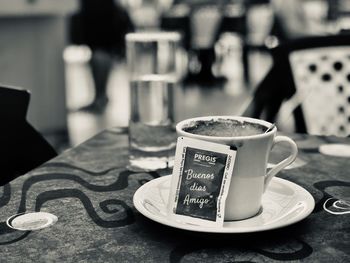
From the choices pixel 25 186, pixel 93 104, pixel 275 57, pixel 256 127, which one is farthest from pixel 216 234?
pixel 93 104

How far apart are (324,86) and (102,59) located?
3.67m

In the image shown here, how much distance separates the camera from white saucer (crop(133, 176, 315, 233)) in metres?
0.62

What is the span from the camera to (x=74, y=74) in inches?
287

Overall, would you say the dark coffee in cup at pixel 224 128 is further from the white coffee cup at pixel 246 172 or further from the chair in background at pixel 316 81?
the chair in background at pixel 316 81

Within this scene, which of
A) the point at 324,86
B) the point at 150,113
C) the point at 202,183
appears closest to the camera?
the point at 202,183

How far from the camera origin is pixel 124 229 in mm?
673

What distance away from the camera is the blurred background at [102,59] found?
347cm

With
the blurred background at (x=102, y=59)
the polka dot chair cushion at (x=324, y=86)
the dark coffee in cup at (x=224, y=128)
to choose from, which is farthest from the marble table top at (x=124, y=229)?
the polka dot chair cushion at (x=324, y=86)

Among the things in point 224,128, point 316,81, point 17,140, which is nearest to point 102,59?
point 316,81

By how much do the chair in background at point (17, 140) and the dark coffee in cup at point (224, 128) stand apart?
532mm

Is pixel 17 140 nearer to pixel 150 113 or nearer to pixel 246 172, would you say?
pixel 150 113

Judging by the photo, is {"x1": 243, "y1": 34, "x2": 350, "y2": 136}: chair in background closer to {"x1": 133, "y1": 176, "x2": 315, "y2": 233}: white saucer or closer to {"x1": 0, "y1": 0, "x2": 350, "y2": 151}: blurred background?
{"x1": 0, "y1": 0, "x2": 350, "y2": 151}: blurred background

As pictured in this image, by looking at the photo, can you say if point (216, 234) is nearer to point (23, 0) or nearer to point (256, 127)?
point (256, 127)

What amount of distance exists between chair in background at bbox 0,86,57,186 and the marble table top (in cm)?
23
